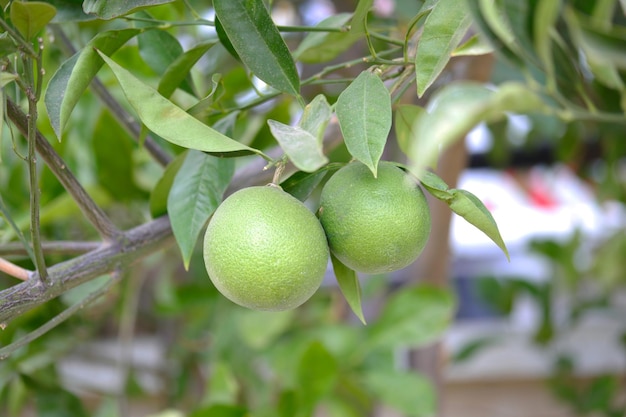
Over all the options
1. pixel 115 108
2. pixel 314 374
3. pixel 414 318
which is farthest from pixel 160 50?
pixel 414 318

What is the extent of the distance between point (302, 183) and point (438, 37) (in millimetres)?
120

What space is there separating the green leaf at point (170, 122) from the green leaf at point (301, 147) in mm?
38

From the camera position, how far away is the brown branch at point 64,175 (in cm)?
40

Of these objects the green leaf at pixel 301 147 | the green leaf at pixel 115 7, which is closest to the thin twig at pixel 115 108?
the green leaf at pixel 115 7

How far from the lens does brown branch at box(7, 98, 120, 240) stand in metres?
0.40

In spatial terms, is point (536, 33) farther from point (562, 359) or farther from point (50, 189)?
point (562, 359)

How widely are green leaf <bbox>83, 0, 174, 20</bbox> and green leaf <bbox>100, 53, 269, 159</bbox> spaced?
0.03 meters

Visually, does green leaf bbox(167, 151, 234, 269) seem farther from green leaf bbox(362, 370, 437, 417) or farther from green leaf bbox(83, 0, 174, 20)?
green leaf bbox(362, 370, 437, 417)

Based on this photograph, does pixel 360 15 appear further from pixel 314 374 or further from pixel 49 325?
pixel 314 374

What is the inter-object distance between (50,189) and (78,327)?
319 mm

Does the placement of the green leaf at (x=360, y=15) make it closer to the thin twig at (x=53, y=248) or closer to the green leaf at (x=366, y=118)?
the green leaf at (x=366, y=118)

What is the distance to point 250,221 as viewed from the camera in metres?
0.37

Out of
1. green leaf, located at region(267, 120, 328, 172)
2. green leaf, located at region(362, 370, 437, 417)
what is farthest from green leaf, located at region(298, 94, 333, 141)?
green leaf, located at region(362, 370, 437, 417)

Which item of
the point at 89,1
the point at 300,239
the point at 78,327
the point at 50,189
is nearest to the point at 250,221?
the point at 300,239
